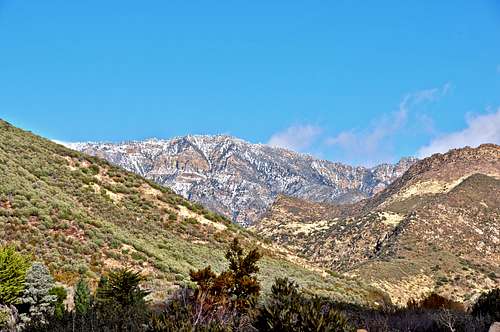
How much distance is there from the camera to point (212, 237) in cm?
3897

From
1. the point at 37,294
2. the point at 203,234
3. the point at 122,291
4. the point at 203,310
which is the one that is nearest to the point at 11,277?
the point at 37,294

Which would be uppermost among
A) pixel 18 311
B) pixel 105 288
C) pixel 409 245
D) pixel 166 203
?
pixel 409 245

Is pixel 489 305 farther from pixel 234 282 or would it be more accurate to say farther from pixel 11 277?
pixel 11 277

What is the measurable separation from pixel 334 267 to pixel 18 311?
6014 cm

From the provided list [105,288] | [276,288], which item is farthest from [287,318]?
[105,288]

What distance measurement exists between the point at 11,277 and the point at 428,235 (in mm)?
63422

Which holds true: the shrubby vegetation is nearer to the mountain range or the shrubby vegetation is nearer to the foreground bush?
the foreground bush

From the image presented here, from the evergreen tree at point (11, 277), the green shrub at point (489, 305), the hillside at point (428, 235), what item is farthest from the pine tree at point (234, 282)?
the hillside at point (428, 235)

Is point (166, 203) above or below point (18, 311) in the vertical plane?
above

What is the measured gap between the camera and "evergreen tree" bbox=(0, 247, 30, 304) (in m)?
14.1

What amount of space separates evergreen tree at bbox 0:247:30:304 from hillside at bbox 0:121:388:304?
14.8ft

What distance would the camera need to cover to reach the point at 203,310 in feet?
34.0

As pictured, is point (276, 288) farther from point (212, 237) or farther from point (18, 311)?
point (212, 237)

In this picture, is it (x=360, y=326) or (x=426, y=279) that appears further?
(x=426, y=279)
